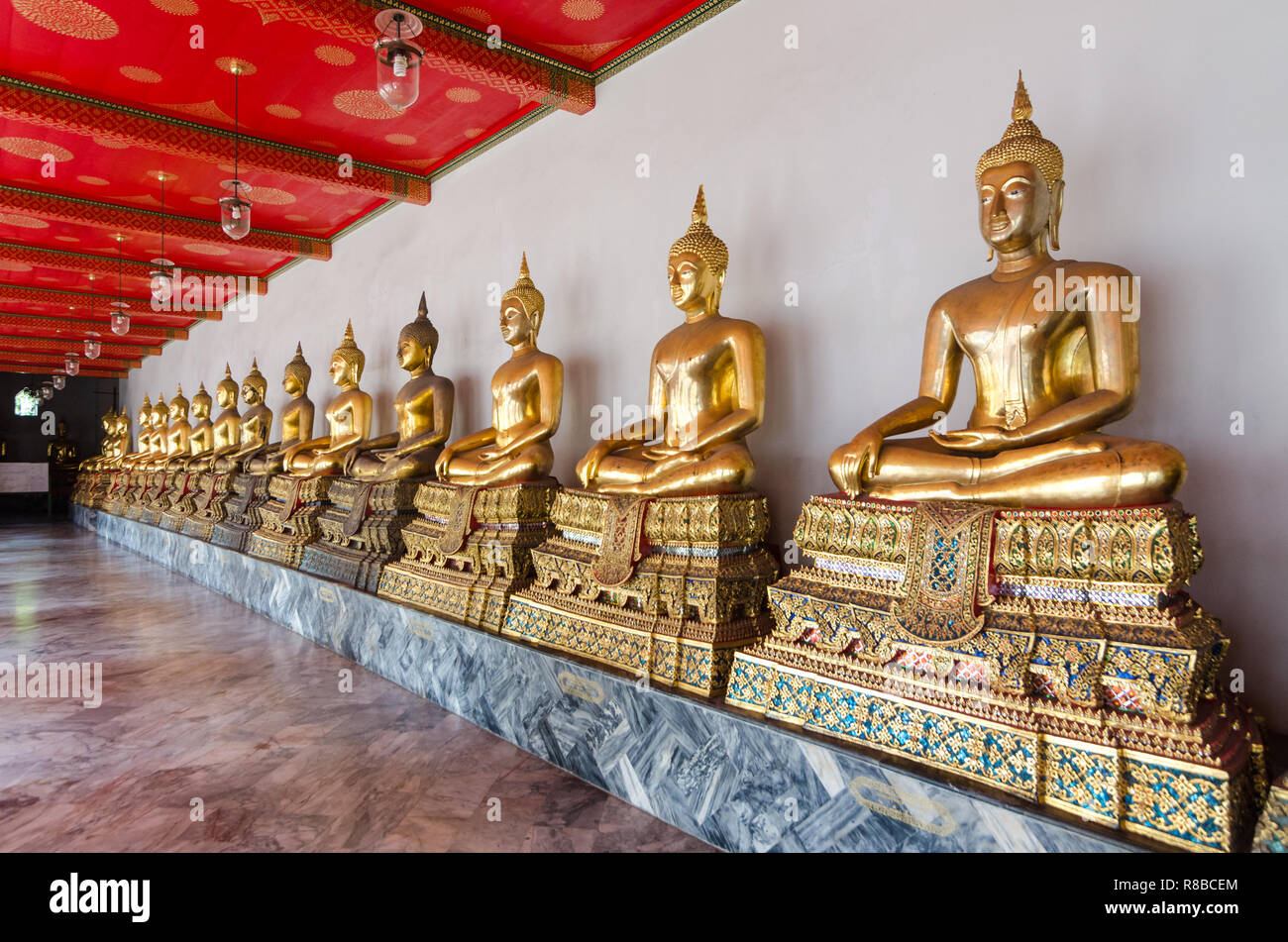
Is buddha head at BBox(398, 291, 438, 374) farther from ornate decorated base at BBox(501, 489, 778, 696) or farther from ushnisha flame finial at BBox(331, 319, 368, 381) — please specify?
ornate decorated base at BBox(501, 489, 778, 696)

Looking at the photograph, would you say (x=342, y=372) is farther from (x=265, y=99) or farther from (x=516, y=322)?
(x=516, y=322)

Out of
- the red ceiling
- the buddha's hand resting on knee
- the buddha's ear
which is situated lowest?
the buddha's hand resting on knee

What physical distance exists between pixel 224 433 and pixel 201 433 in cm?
92

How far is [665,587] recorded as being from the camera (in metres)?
2.51

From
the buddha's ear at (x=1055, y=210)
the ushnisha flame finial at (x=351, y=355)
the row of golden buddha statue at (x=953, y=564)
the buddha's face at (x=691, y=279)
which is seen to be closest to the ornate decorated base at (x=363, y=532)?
the row of golden buddha statue at (x=953, y=564)

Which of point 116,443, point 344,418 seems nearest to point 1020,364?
point 344,418

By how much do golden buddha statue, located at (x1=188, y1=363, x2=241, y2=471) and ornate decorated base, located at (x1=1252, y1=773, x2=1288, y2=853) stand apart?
835cm

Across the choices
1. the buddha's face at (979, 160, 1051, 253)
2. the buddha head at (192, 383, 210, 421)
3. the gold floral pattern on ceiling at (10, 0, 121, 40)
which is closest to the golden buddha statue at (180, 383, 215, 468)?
the buddha head at (192, 383, 210, 421)

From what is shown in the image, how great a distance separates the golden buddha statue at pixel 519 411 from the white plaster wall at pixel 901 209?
0.34 metres

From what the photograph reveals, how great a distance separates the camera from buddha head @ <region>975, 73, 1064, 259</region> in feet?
6.83

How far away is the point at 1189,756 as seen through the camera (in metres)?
1.43

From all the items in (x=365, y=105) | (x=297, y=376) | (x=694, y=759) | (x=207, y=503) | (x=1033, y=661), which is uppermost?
(x=365, y=105)

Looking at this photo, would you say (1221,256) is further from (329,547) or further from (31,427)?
(31,427)

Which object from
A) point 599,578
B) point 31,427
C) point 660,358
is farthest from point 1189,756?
point 31,427
